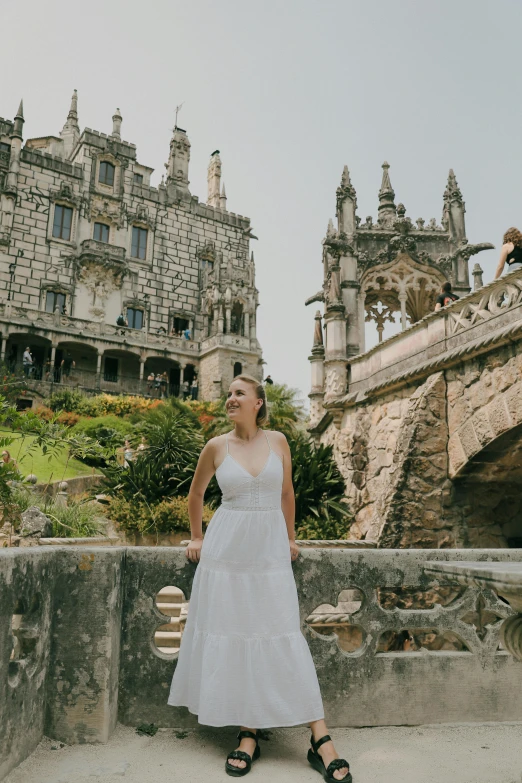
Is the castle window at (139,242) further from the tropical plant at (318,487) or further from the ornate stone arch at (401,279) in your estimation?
the tropical plant at (318,487)

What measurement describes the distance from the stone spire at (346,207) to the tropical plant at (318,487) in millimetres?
6158

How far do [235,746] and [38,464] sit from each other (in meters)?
15.2

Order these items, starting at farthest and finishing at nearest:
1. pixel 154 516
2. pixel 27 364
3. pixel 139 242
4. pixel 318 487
A: 1. pixel 139 242
2. pixel 27 364
3. pixel 318 487
4. pixel 154 516

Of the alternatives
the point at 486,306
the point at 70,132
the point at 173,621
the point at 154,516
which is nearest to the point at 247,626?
the point at 173,621

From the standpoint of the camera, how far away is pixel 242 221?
4244 centimetres

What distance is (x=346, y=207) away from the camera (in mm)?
14938

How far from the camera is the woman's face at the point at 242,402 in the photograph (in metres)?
3.15

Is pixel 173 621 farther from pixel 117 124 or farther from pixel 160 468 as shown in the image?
pixel 117 124

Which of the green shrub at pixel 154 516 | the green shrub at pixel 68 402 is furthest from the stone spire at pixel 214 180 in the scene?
the green shrub at pixel 154 516

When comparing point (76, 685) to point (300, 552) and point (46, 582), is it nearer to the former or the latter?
point (46, 582)

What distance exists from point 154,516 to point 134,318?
26737mm

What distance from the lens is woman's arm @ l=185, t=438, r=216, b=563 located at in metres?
3.11

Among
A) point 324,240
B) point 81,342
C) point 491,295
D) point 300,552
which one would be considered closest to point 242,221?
point 81,342

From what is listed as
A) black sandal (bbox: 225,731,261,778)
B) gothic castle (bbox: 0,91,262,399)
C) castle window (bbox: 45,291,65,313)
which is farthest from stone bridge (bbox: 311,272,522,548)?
castle window (bbox: 45,291,65,313)
